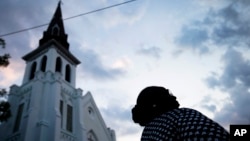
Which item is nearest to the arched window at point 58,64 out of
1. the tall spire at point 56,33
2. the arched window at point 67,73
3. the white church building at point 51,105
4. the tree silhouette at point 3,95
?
the white church building at point 51,105

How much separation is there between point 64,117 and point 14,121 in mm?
4390

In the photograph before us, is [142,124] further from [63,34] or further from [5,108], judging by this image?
[63,34]

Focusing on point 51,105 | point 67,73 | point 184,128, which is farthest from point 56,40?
point 184,128

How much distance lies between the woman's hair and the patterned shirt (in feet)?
0.48

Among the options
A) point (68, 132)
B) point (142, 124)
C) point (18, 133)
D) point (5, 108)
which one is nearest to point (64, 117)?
point (68, 132)

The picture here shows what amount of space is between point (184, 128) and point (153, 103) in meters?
0.48

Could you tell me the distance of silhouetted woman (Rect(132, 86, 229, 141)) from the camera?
1.47 m

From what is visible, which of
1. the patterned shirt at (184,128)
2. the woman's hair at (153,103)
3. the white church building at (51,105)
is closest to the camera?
the patterned shirt at (184,128)

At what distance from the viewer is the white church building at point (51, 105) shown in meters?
17.3

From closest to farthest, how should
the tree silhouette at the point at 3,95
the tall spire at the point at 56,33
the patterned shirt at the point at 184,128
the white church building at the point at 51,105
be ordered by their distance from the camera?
1. the patterned shirt at the point at 184,128
2. the tree silhouette at the point at 3,95
3. the white church building at the point at 51,105
4. the tall spire at the point at 56,33

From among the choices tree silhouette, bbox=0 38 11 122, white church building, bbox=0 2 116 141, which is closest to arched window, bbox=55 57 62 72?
white church building, bbox=0 2 116 141

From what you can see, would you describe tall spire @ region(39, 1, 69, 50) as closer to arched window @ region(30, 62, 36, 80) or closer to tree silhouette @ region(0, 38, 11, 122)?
arched window @ region(30, 62, 36, 80)

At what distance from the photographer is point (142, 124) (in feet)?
6.69

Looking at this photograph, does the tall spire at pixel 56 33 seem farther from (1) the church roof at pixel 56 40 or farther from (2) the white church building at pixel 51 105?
(2) the white church building at pixel 51 105
